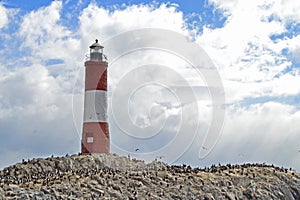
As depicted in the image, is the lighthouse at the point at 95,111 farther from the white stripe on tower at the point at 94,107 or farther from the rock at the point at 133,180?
the rock at the point at 133,180

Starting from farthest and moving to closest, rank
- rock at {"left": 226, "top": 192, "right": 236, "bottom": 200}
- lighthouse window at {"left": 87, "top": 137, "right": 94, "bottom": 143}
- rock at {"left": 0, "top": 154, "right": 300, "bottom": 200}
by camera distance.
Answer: lighthouse window at {"left": 87, "top": 137, "right": 94, "bottom": 143}
rock at {"left": 226, "top": 192, "right": 236, "bottom": 200}
rock at {"left": 0, "top": 154, "right": 300, "bottom": 200}

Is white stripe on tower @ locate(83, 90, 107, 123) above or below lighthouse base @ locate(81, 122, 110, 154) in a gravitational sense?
above

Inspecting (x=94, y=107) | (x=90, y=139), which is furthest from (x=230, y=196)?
(x=94, y=107)

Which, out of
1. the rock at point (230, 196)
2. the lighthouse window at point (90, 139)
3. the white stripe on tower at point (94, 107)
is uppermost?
the white stripe on tower at point (94, 107)

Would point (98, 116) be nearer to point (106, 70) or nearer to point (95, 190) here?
point (106, 70)

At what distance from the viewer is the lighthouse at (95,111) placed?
180 feet

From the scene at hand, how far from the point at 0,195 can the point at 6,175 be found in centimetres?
1025

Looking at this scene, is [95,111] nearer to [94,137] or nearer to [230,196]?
[94,137]

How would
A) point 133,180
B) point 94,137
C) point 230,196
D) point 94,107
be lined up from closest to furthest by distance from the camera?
point 133,180 → point 230,196 → point 94,137 → point 94,107

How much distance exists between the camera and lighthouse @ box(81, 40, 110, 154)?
180 feet

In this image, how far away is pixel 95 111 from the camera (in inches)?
2167

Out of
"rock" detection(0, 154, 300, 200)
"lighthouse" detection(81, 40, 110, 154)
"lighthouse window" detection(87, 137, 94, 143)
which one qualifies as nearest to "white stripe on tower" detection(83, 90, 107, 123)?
"lighthouse" detection(81, 40, 110, 154)

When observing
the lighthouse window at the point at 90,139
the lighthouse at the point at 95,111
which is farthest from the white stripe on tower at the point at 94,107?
the lighthouse window at the point at 90,139

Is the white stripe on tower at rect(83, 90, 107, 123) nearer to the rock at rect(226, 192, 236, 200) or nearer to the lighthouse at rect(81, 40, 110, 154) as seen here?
the lighthouse at rect(81, 40, 110, 154)
